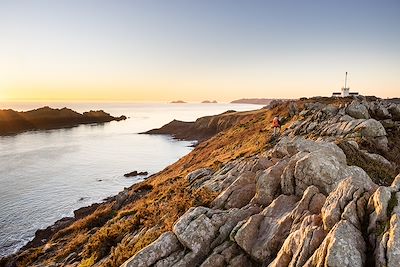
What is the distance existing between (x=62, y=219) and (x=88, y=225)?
48.7ft

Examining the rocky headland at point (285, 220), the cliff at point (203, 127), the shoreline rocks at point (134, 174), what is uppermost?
the rocky headland at point (285, 220)

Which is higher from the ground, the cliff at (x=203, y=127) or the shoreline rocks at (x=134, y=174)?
the cliff at (x=203, y=127)

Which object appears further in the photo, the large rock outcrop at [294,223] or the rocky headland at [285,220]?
the rocky headland at [285,220]

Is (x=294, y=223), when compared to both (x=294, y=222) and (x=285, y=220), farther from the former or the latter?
(x=285, y=220)

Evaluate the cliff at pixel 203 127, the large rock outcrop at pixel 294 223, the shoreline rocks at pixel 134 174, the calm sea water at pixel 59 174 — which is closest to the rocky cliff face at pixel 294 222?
the large rock outcrop at pixel 294 223

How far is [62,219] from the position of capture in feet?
144

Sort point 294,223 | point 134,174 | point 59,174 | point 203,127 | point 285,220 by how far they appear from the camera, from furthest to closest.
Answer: point 203,127 < point 134,174 < point 59,174 < point 285,220 < point 294,223

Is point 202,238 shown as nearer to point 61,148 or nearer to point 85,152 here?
point 85,152

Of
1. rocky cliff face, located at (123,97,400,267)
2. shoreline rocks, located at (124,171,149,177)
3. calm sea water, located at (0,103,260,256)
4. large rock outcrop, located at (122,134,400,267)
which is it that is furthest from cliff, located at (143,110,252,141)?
large rock outcrop, located at (122,134,400,267)

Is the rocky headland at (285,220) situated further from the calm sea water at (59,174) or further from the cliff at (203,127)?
the cliff at (203,127)

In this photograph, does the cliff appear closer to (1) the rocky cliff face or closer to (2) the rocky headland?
(2) the rocky headland

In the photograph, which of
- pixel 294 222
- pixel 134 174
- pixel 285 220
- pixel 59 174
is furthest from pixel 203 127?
pixel 294 222

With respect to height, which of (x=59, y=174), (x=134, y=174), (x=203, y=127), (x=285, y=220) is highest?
(x=285, y=220)

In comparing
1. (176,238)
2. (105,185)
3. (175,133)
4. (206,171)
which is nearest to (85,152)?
(105,185)
